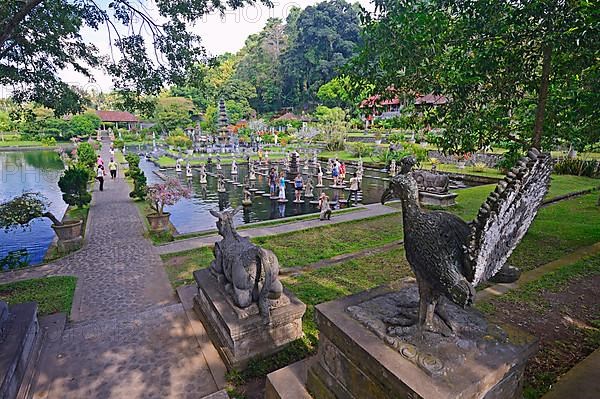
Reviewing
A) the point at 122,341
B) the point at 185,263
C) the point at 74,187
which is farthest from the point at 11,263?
the point at 74,187

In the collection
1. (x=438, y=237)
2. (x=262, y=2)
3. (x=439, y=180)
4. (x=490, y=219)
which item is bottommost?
(x=439, y=180)

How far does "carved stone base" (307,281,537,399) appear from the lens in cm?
212

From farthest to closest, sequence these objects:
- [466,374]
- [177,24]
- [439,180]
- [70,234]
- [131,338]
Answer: [439,180] → [70,234] → [177,24] → [131,338] → [466,374]

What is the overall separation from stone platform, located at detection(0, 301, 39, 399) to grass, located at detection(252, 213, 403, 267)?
4.13 metres

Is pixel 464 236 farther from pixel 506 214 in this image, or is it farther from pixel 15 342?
pixel 15 342

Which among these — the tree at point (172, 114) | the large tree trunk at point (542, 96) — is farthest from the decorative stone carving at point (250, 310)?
the tree at point (172, 114)

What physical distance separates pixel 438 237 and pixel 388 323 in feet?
2.74

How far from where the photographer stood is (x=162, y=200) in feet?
31.3

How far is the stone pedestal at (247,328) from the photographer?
3.92 meters

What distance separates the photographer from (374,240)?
338 inches

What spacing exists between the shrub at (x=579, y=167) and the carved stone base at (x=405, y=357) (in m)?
19.3

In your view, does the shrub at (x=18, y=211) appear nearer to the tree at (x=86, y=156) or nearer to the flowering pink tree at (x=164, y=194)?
the flowering pink tree at (x=164, y=194)

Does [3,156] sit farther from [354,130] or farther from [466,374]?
[466,374]

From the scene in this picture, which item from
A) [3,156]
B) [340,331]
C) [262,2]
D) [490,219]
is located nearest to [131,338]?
[340,331]
